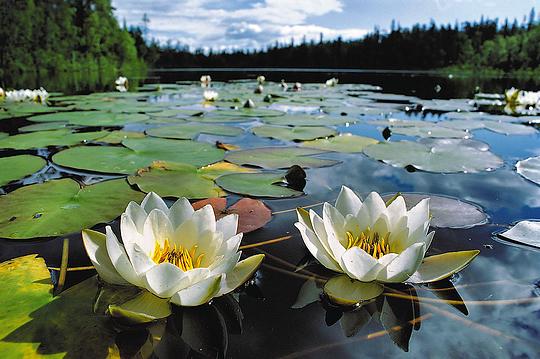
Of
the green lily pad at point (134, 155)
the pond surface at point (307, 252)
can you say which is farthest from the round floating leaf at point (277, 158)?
the green lily pad at point (134, 155)

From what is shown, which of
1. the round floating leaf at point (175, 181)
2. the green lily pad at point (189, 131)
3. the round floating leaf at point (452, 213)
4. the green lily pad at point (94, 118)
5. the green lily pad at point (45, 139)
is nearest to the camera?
the round floating leaf at point (452, 213)

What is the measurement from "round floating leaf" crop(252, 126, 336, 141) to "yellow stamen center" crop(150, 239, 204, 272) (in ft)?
6.46

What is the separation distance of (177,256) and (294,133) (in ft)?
7.33

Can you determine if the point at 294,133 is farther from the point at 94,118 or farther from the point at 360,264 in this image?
the point at 360,264

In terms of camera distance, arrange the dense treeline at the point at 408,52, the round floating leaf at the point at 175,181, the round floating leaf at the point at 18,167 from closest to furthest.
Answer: the round floating leaf at the point at 175,181 → the round floating leaf at the point at 18,167 → the dense treeline at the point at 408,52

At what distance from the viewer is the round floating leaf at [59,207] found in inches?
50.3

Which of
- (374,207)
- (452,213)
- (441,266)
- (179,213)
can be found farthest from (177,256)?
(452,213)

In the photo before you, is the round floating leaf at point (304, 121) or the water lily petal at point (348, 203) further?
the round floating leaf at point (304, 121)

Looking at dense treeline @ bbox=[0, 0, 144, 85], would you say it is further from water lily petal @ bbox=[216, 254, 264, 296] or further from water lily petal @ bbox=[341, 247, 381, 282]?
water lily petal @ bbox=[341, 247, 381, 282]

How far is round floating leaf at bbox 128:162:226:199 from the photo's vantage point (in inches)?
64.6

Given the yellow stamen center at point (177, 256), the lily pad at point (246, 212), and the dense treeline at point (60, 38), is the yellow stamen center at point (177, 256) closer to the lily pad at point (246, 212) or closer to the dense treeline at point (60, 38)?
the lily pad at point (246, 212)

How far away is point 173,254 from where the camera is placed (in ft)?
3.13

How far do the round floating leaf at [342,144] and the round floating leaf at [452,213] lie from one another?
3.34ft

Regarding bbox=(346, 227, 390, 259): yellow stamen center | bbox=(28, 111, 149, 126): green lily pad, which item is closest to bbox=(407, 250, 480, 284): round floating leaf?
bbox=(346, 227, 390, 259): yellow stamen center
